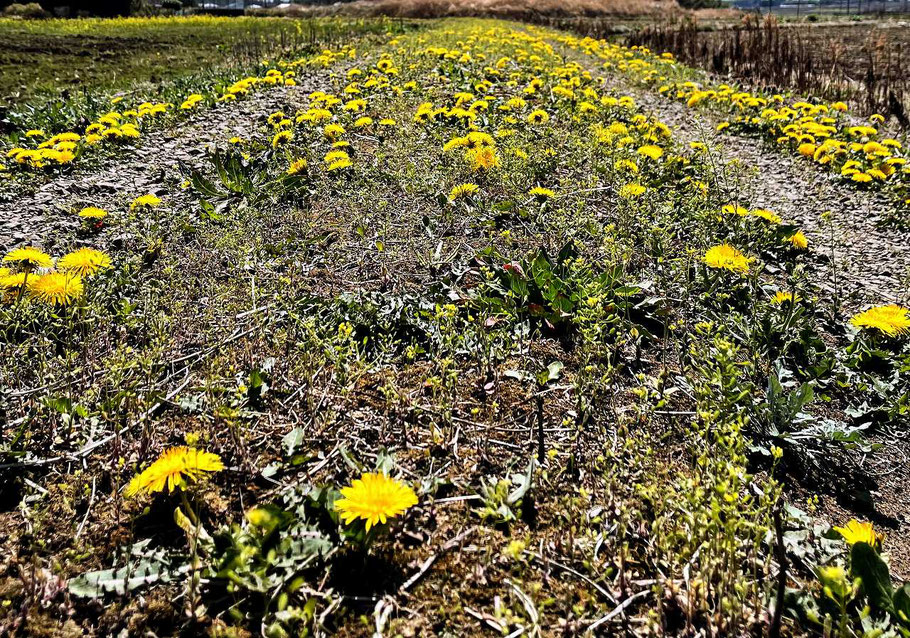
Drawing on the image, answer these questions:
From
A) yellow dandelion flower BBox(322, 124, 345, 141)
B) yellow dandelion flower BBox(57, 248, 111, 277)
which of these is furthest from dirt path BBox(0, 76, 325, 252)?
yellow dandelion flower BBox(57, 248, 111, 277)

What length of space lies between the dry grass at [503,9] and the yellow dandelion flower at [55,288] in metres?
32.7

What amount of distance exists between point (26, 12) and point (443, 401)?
36648 mm

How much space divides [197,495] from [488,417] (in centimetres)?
102

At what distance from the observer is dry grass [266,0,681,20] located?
3338cm

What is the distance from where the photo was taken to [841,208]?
393 cm

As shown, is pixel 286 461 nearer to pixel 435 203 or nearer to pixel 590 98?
pixel 435 203

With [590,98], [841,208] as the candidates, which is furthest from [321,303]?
[590,98]

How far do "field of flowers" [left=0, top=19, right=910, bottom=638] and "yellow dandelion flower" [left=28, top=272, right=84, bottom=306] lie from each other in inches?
0.6

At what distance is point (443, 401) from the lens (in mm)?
2010

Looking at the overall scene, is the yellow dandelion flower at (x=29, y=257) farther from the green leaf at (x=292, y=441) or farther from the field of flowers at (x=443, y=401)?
the green leaf at (x=292, y=441)

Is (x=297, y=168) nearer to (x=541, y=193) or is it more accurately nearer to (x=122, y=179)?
(x=122, y=179)

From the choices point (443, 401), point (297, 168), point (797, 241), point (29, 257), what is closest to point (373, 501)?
point (443, 401)

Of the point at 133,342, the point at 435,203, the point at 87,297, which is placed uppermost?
the point at 435,203

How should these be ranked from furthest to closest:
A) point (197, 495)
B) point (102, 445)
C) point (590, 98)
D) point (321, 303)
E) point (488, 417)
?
point (590, 98), point (321, 303), point (488, 417), point (102, 445), point (197, 495)
